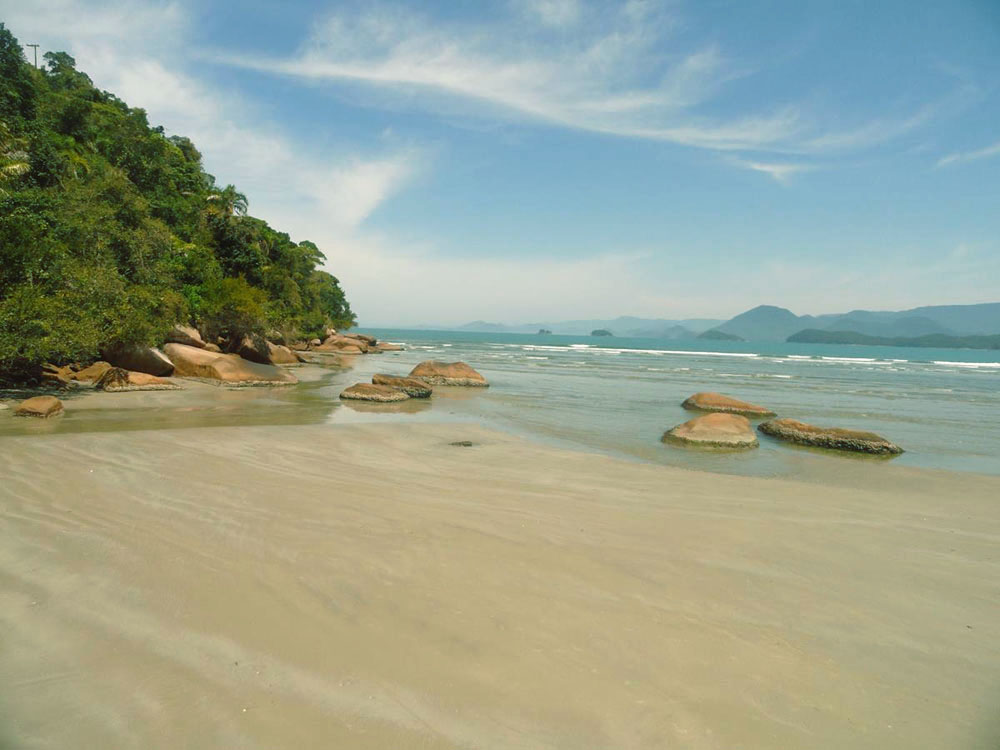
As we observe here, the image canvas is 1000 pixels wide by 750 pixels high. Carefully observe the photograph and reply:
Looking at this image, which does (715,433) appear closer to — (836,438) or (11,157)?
(836,438)

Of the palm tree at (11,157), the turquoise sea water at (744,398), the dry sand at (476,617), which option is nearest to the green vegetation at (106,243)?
the palm tree at (11,157)

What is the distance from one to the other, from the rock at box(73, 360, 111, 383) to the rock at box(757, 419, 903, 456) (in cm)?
2027

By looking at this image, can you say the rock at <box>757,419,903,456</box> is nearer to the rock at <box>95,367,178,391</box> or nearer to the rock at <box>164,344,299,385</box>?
the rock at <box>164,344,299,385</box>

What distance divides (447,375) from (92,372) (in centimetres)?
1262

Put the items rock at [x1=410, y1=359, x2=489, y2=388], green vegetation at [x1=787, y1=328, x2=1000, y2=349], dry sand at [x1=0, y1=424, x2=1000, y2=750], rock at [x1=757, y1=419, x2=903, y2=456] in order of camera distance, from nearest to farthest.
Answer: dry sand at [x1=0, y1=424, x2=1000, y2=750], rock at [x1=757, y1=419, x2=903, y2=456], rock at [x1=410, y1=359, x2=489, y2=388], green vegetation at [x1=787, y1=328, x2=1000, y2=349]

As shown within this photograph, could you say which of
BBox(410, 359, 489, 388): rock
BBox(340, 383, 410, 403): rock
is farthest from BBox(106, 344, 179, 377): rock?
BBox(410, 359, 489, 388): rock

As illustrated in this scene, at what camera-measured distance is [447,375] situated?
948 inches

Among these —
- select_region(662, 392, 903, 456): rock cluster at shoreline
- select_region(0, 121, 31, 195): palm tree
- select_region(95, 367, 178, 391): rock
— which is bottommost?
select_region(662, 392, 903, 456): rock cluster at shoreline

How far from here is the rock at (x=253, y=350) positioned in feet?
94.4

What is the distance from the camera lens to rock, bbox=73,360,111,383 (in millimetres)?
17609

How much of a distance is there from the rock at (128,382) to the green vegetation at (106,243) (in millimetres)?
964

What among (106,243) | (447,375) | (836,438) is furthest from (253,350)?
(836,438)

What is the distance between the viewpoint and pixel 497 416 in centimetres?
1589

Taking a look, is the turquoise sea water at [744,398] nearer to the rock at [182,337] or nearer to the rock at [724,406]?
the rock at [724,406]
